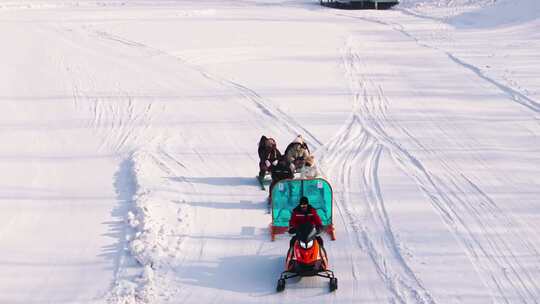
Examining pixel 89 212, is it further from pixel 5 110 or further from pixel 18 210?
pixel 5 110

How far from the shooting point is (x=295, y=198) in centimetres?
1078

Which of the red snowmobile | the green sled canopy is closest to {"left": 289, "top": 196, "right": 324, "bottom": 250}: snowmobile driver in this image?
the red snowmobile

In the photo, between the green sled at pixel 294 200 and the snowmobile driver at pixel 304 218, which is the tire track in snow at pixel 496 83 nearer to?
the green sled at pixel 294 200

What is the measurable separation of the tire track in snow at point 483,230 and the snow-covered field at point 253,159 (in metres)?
0.04

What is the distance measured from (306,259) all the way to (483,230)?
3.43 metres

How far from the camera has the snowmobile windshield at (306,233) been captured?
9125mm

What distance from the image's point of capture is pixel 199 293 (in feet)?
30.7

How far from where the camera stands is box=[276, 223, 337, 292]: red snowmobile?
359 inches

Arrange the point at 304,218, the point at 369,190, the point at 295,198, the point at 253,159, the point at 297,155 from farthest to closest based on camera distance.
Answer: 1. the point at 253,159
2. the point at 369,190
3. the point at 297,155
4. the point at 295,198
5. the point at 304,218

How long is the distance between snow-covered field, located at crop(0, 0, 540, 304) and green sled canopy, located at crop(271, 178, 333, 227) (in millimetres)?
380

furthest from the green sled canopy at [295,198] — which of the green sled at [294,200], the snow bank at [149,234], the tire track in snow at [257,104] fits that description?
the tire track in snow at [257,104]

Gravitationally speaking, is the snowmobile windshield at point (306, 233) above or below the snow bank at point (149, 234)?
above

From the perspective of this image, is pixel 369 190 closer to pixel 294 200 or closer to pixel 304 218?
pixel 294 200

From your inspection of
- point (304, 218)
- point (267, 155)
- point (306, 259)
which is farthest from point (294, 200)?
point (267, 155)
